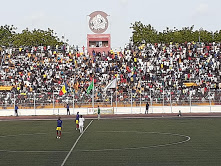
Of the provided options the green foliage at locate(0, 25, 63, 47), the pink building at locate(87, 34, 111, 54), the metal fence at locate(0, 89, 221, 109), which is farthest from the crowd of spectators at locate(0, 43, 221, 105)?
the green foliage at locate(0, 25, 63, 47)

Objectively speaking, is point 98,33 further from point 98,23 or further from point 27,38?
point 27,38

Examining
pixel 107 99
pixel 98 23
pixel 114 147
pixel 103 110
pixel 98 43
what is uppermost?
pixel 98 23

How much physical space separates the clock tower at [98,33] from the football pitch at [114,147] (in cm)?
4341

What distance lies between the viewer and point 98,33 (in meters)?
86.2

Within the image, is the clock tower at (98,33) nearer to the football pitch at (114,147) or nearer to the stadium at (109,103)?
the stadium at (109,103)

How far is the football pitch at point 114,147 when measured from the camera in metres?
25.3

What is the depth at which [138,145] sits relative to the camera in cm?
3206

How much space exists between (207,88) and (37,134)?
1285 inches

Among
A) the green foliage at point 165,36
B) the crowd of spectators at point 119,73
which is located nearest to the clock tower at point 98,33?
the crowd of spectators at point 119,73

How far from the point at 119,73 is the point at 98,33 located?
1425 centimetres

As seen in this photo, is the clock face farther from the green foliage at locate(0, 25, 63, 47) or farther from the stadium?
the green foliage at locate(0, 25, 63, 47)

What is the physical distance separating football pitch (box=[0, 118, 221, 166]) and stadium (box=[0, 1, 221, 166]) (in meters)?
0.05

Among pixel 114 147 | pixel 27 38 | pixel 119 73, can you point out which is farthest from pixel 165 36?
pixel 114 147

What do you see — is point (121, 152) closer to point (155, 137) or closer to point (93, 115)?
point (155, 137)
